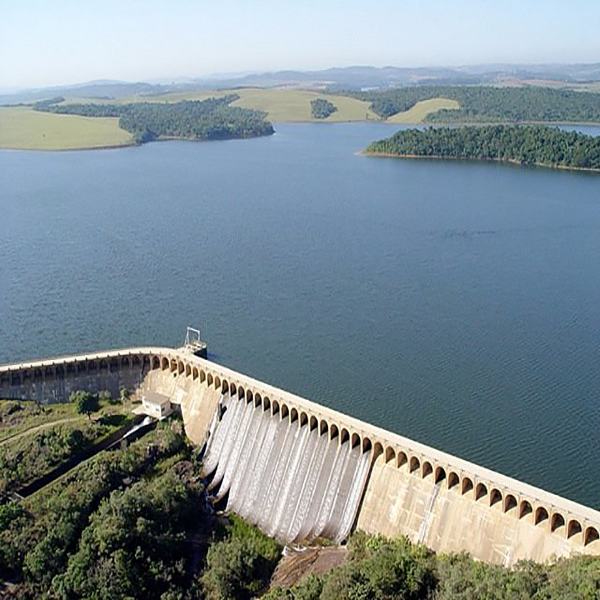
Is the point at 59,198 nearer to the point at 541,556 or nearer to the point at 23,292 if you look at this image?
the point at 23,292

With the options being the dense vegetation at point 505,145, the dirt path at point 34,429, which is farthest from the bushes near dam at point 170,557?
the dense vegetation at point 505,145

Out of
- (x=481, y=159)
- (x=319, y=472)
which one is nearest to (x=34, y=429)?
(x=319, y=472)

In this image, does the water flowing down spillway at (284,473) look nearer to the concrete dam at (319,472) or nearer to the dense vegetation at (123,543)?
the concrete dam at (319,472)

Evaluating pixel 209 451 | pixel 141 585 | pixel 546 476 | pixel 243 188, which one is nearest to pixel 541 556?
pixel 546 476

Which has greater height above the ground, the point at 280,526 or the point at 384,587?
the point at 384,587

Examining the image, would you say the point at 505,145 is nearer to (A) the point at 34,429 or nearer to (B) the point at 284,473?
(B) the point at 284,473
